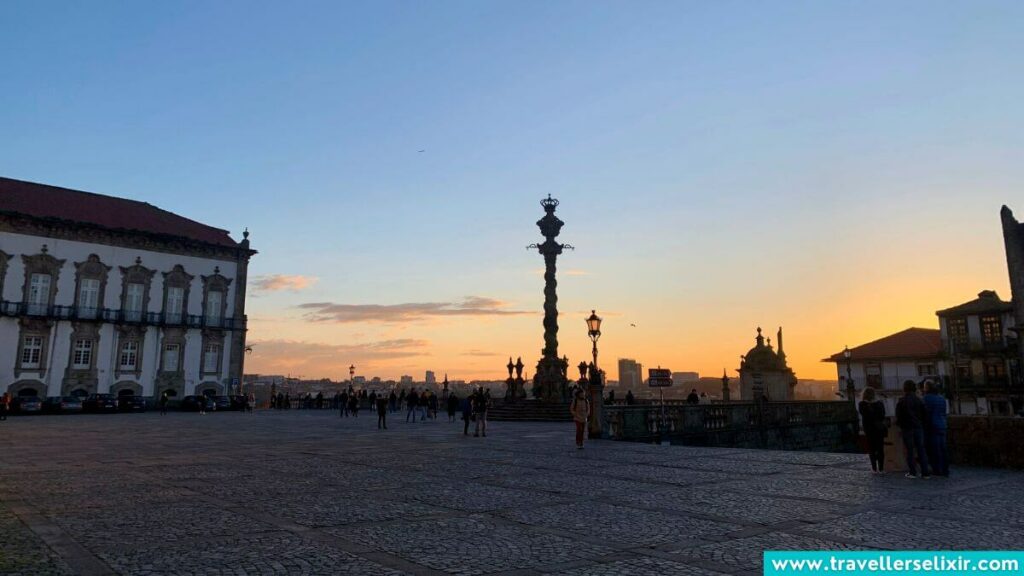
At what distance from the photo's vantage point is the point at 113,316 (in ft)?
162

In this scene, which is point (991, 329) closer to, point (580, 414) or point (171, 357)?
point (580, 414)

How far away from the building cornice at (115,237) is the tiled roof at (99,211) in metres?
0.31

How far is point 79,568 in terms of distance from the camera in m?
4.96

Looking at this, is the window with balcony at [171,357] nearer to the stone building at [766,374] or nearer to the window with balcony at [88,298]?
the window with balcony at [88,298]

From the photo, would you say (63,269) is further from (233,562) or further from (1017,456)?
(1017,456)

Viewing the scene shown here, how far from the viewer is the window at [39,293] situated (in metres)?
46.2

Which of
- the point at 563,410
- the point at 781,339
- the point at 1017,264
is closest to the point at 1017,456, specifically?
the point at 563,410

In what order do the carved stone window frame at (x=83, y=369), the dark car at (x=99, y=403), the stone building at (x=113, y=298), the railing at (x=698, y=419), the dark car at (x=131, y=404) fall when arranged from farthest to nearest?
the carved stone window frame at (x=83, y=369) → the stone building at (x=113, y=298) → the dark car at (x=131, y=404) → the dark car at (x=99, y=403) → the railing at (x=698, y=419)

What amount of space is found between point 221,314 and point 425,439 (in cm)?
4269

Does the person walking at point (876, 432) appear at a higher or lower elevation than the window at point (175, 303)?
lower

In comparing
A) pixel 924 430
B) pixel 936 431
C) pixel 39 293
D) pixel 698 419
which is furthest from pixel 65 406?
pixel 936 431

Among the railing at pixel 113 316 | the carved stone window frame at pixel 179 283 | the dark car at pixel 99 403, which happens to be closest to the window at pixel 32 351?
the railing at pixel 113 316

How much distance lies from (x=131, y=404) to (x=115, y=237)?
13.9 meters

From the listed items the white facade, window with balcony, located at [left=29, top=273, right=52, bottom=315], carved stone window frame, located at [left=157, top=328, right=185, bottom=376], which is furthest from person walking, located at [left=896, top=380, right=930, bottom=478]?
window with balcony, located at [left=29, top=273, right=52, bottom=315]
